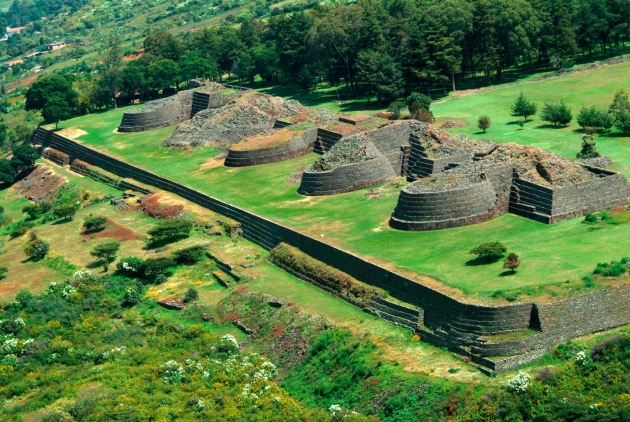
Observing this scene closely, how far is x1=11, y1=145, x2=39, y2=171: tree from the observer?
124 meters

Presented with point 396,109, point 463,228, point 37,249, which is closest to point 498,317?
point 463,228

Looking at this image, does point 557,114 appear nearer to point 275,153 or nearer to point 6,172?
point 275,153

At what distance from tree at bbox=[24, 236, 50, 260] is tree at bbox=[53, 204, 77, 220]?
6942mm

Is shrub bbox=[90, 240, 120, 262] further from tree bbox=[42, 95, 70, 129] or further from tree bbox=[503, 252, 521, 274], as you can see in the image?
tree bbox=[42, 95, 70, 129]

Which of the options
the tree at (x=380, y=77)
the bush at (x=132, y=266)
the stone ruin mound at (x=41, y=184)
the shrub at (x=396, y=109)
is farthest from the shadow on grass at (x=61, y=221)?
the tree at (x=380, y=77)

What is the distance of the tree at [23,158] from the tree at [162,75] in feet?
77.7

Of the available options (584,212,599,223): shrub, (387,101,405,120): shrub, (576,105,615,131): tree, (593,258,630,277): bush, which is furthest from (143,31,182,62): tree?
(593,258,630,277): bush

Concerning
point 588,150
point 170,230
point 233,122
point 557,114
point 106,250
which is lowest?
point 106,250

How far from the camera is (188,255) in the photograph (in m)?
84.6

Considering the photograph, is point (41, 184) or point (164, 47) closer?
point (41, 184)

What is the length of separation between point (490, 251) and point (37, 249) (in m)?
42.1

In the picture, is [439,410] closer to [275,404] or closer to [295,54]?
[275,404]

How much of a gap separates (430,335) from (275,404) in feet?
31.0

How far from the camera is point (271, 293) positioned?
247 feet
